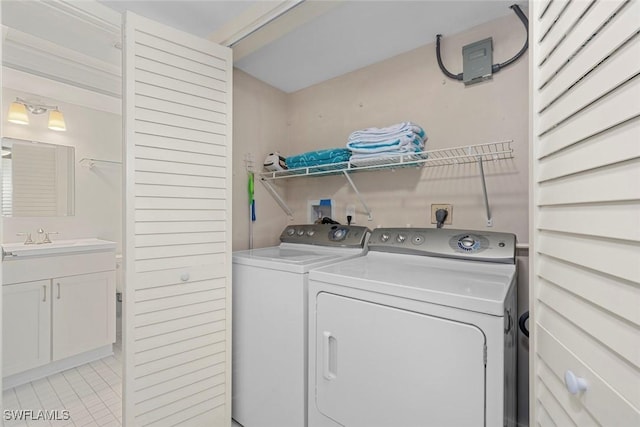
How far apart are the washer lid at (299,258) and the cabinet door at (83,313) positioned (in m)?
1.64

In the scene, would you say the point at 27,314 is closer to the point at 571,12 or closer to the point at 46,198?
the point at 46,198

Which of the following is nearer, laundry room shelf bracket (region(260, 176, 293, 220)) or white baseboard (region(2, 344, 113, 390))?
white baseboard (region(2, 344, 113, 390))

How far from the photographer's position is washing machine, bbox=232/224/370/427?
1460 millimetres

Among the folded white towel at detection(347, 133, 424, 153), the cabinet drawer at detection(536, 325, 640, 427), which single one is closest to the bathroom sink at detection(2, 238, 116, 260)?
the folded white towel at detection(347, 133, 424, 153)

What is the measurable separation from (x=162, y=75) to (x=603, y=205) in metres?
1.77

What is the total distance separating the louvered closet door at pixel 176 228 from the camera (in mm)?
1392

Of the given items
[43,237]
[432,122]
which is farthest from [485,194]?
[43,237]

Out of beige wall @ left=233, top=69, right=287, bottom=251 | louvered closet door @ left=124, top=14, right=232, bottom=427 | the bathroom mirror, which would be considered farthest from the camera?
the bathroom mirror

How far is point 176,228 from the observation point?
1.53 m

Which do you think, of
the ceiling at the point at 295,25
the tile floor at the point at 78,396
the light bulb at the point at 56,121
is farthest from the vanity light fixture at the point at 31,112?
the tile floor at the point at 78,396

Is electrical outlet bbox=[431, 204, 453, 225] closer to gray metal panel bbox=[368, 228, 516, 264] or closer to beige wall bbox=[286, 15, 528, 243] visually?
beige wall bbox=[286, 15, 528, 243]

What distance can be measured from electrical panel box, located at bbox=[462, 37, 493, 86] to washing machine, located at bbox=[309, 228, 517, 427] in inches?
36.8

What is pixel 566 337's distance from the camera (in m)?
0.65

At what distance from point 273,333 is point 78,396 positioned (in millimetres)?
1681
